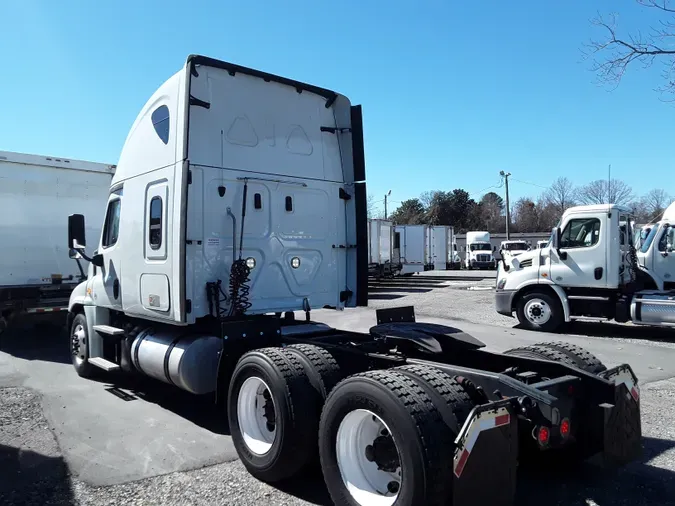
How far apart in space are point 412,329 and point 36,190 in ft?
29.6

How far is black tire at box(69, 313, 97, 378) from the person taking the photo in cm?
775

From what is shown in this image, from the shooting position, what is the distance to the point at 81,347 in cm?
786

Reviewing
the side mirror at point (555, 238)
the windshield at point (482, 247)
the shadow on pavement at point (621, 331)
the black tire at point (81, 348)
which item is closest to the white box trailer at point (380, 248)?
the shadow on pavement at point (621, 331)

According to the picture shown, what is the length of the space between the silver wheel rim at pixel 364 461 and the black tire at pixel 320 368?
1.64 feet

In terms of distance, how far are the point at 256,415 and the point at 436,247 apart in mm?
31572

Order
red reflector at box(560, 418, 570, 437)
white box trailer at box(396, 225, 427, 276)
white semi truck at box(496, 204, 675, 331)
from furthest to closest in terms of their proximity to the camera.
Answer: white box trailer at box(396, 225, 427, 276)
white semi truck at box(496, 204, 675, 331)
red reflector at box(560, 418, 570, 437)

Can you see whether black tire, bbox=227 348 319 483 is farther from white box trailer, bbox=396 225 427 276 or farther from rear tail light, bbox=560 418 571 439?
white box trailer, bbox=396 225 427 276

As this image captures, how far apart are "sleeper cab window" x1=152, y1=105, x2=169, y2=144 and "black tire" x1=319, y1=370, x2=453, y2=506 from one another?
142 inches

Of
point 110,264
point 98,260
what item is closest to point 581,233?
point 110,264

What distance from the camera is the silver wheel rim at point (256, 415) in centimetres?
451

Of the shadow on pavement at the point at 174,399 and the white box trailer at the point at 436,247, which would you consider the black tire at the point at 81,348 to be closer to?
the shadow on pavement at the point at 174,399

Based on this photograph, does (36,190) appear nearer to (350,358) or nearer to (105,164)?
(105,164)

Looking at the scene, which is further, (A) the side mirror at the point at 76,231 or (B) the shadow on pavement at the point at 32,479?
(A) the side mirror at the point at 76,231

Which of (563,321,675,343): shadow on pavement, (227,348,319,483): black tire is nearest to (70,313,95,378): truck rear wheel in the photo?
(227,348,319,483): black tire
